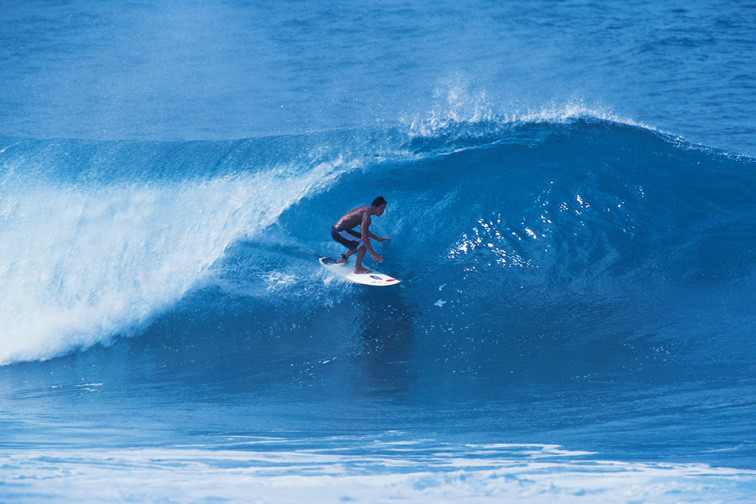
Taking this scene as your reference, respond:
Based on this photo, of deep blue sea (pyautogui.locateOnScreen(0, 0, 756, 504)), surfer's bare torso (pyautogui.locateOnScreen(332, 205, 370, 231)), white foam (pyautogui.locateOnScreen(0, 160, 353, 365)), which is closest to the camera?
deep blue sea (pyautogui.locateOnScreen(0, 0, 756, 504))

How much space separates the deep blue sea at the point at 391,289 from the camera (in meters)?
5.25

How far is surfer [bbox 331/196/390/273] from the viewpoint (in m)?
7.96

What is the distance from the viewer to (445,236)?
951 cm

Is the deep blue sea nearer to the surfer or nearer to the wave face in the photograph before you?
the wave face

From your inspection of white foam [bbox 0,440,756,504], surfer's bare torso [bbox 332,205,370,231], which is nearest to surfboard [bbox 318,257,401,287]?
surfer's bare torso [bbox 332,205,370,231]

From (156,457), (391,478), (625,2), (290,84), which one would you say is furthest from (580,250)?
(625,2)

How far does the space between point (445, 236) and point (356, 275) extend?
5.00ft

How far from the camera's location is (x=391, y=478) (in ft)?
15.9

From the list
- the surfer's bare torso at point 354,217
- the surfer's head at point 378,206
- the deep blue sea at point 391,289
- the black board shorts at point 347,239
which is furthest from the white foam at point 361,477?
the black board shorts at point 347,239

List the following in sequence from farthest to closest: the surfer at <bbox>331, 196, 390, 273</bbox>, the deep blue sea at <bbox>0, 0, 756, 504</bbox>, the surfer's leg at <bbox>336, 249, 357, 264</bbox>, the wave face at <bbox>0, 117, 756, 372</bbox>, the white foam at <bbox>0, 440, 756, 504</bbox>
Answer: the surfer's leg at <bbox>336, 249, 357, 264</bbox> < the wave face at <bbox>0, 117, 756, 372</bbox> < the surfer at <bbox>331, 196, 390, 273</bbox> < the deep blue sea at <bbox>0, 0, 756, 504</bbox> < the white foam at <bbox>0, 440, 756, 504</bbox>

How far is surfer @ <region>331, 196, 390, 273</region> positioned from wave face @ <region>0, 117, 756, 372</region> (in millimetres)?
567

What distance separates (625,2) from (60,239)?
16062 mm

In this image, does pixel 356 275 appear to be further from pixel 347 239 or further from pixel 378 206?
pixel 378 206

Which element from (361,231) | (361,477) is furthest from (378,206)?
(361,477)
